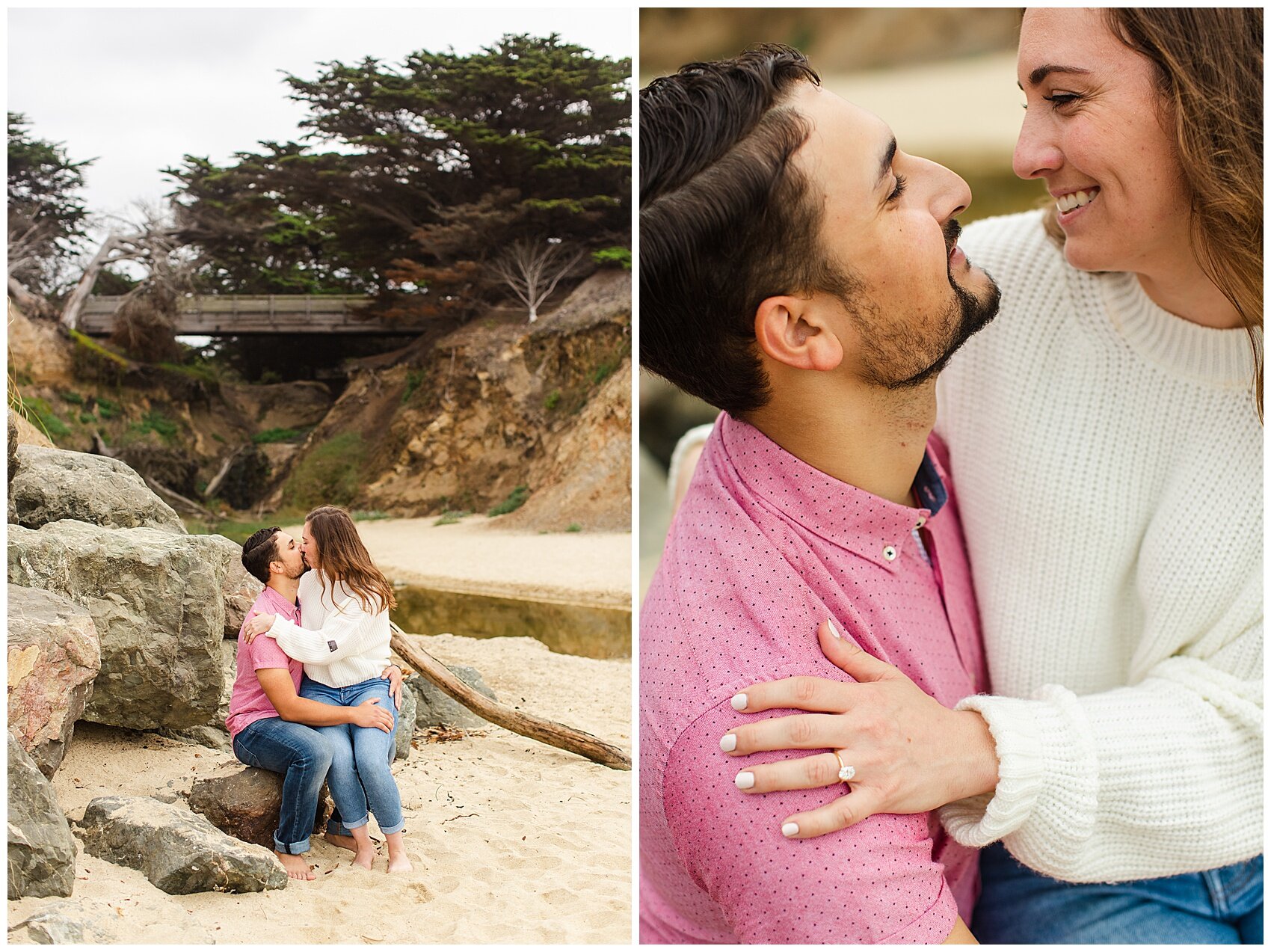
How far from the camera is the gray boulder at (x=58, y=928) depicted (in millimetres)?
1698

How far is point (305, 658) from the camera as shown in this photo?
1.83 m

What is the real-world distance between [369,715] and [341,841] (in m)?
0.25

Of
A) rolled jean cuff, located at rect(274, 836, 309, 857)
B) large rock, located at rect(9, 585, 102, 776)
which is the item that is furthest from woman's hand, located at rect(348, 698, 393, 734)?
large rock, located at rect(9, 585, 102, 776)

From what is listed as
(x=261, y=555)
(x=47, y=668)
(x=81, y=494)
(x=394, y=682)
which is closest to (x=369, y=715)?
(x=394, y=682)

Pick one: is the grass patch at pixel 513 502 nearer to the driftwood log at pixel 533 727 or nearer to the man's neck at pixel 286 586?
the driftwood log at pixel 533 727

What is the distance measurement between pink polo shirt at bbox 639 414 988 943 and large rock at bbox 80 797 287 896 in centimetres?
72

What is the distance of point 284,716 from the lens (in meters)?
1.84

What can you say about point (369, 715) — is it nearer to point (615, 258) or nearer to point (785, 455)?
point (785, 455)

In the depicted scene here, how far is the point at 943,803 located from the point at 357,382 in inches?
54.3

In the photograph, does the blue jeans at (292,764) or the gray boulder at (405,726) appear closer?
the blue jeans at (292,764)

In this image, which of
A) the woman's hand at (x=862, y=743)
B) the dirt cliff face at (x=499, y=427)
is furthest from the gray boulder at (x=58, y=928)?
the woman's hand at (x=862, y=743)

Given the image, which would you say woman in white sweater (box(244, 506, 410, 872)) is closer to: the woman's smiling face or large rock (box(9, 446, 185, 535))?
large rock (box(9, 446, 185, 535))

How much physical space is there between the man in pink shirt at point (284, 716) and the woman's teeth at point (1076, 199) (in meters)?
1.52

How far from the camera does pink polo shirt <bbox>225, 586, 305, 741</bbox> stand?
1.82 metres
